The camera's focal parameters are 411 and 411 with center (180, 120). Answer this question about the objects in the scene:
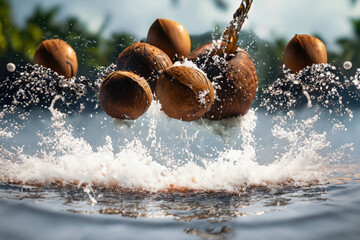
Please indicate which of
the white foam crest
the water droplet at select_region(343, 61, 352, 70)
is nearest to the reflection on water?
the white foam crest

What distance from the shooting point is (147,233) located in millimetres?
1684

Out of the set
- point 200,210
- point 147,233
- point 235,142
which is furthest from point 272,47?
point 147,233

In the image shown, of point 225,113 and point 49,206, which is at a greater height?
point 225,113

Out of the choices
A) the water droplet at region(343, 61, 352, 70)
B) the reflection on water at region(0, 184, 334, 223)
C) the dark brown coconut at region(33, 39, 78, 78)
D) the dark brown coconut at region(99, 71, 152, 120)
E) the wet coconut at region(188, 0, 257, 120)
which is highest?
the water droplet at region(343, 61, 352, 70)

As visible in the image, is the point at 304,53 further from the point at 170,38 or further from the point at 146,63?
the point at 146,63

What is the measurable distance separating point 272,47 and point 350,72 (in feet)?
3.97

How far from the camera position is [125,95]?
2730mm

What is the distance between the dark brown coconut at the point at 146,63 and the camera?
3.08m

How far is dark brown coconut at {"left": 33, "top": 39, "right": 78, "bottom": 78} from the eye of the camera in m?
3.75

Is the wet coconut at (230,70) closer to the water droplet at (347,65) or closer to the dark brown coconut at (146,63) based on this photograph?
the dark brown coconut at (146,63)

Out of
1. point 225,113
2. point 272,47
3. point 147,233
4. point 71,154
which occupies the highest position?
point 272,47

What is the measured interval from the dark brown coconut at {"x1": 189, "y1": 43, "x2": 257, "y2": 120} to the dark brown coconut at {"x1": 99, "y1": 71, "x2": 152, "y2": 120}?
547mm

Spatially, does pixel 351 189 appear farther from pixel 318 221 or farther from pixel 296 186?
pixel 318 221

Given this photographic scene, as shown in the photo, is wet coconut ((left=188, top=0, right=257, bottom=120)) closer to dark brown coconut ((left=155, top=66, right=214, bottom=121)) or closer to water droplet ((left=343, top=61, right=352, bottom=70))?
dark brown coconut ((left=155, top=66, right=214, bottom=121))
